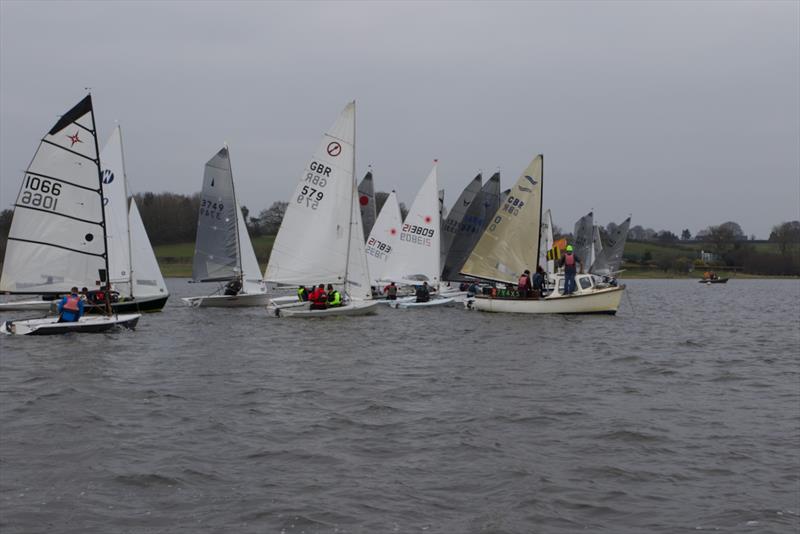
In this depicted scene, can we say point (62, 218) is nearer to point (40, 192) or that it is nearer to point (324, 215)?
point (40, 192)

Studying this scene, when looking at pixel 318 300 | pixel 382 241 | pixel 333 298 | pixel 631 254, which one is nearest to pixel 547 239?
pixel 382 241

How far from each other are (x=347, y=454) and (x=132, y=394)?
19.4 feet

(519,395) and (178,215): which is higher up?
(178,215)

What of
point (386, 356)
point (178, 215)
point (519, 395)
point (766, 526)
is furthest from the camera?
point (178, 215)

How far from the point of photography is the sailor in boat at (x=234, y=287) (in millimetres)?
36375

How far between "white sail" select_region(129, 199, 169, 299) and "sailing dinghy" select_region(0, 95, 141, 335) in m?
7.81

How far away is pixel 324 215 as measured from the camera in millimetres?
30250

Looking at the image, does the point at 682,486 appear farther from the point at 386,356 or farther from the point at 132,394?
the point at 386,356

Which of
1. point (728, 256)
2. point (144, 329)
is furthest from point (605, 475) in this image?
point (728, 256)

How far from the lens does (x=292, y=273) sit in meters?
30.6

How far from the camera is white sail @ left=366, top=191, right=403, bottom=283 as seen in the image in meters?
40.2

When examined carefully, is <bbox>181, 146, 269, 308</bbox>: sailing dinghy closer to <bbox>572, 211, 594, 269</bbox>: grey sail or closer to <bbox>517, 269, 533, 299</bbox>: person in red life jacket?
<bbox>517, 269, 533, 299</bbox>: person in red life jacket

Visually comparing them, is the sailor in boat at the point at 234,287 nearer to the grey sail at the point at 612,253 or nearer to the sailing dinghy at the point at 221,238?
the sailing dinghy at the point at 221,238

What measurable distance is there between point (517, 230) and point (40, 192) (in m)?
18.6
